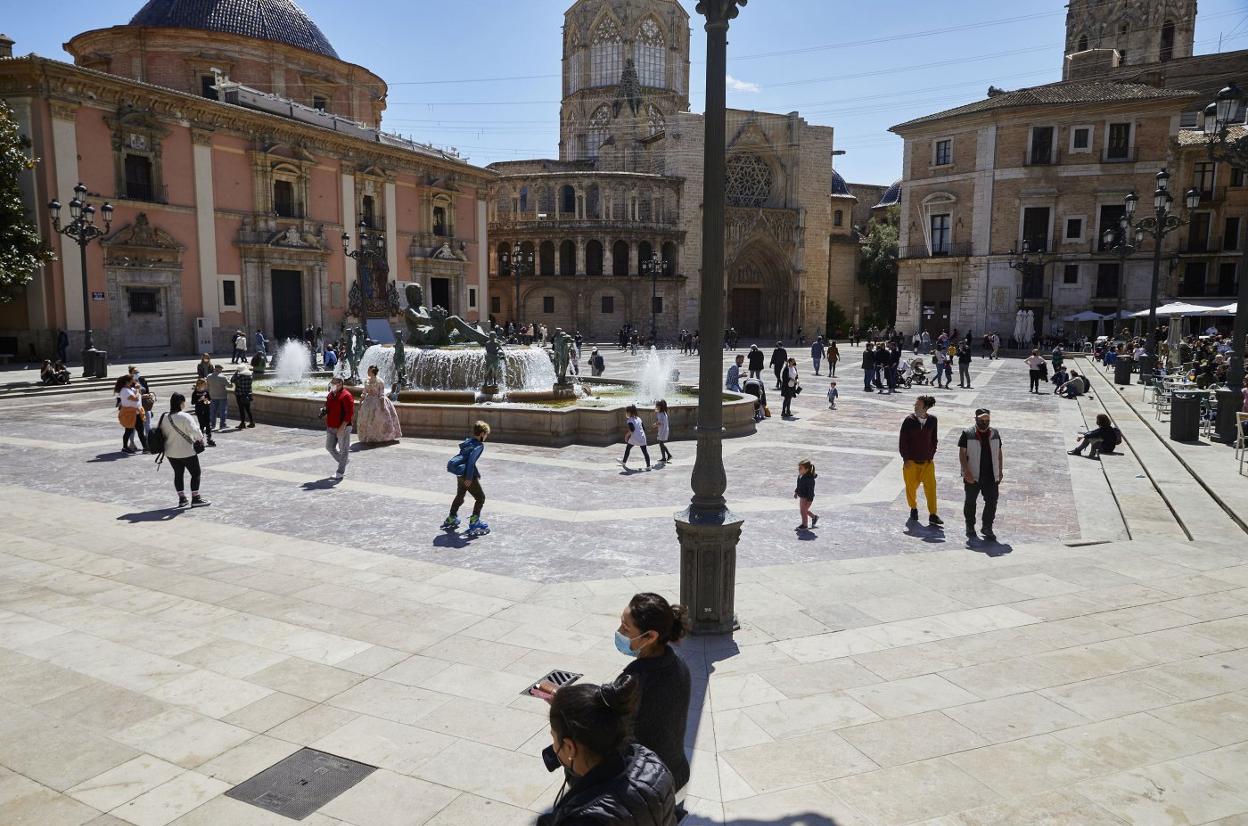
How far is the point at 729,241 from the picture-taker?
55469mm

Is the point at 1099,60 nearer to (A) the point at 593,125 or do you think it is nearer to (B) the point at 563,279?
(A) the point at 593,125

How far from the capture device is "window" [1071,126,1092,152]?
40.8 metres

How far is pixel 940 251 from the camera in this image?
44.8 metres

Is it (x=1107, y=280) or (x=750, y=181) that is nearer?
(x=1107, y=280)

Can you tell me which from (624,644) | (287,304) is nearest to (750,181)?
(287,304)

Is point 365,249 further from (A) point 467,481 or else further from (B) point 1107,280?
(B) point 1107,280

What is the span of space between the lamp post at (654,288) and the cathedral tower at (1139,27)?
37386 millimetres

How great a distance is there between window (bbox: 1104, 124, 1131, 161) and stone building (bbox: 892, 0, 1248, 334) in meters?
0.05

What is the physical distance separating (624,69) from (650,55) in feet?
7.73

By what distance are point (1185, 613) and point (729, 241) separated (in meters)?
51.3

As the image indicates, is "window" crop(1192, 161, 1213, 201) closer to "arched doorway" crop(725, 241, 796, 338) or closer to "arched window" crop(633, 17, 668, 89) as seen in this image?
"arched doorway" crop(725, 241, 796, 338)

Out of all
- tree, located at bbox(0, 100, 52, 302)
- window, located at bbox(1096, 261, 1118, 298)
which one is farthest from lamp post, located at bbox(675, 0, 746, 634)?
window, located at bbox(1096, 261, 1118, 298)

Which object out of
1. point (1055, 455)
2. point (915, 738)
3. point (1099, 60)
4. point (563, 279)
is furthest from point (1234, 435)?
point (1099, 60)

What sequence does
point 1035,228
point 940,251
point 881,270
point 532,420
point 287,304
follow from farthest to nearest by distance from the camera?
point 881,270 → point 940,251 → point 1035,228 → point 287,304 → point 532,420
